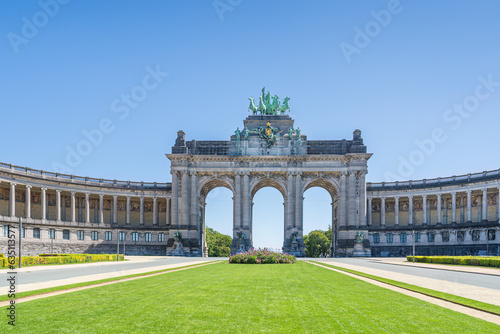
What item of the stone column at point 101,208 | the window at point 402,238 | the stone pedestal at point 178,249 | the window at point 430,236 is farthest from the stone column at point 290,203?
the stone column at point 101,208

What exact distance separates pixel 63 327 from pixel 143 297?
6424mm

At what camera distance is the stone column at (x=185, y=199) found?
9888 centimetres

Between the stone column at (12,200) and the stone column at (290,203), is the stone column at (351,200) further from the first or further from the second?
the stone column at (12,200)

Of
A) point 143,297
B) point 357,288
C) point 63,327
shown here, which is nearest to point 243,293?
point 143,297

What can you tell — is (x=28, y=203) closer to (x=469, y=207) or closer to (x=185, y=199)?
(x=185, y=199)

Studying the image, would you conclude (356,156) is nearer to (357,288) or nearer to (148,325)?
(357,288)

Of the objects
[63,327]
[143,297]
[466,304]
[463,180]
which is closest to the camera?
[63,327]

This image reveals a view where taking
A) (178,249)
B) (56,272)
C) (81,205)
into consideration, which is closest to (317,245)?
(178,249)

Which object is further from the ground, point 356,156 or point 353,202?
point 356,156

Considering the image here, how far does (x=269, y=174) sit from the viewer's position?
3954 inches

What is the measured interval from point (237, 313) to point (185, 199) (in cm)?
8435

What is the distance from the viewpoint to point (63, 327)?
45.3 ft

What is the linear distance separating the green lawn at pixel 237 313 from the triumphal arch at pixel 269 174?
75.8m

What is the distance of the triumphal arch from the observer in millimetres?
98062
